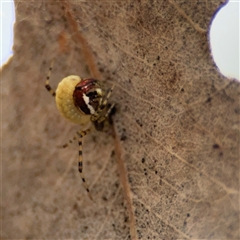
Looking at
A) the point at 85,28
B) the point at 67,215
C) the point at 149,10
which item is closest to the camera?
the point at 149,10

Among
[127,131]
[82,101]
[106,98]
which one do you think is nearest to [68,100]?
[82,101]

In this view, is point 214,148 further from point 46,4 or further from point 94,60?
point 46,4

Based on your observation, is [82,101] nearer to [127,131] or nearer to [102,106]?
[102,106]

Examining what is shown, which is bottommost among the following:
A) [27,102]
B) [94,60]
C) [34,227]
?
[34,227]

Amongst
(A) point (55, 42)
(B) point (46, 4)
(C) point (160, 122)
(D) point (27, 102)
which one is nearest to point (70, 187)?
(D) point (27, 102)

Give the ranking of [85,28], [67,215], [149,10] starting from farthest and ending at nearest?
[67,215], [85,28], [149,10]

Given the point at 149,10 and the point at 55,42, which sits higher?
the point at 149,10

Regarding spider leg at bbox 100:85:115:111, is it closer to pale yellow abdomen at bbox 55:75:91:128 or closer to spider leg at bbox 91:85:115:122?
spider leg at bbox 91:85:115:122
